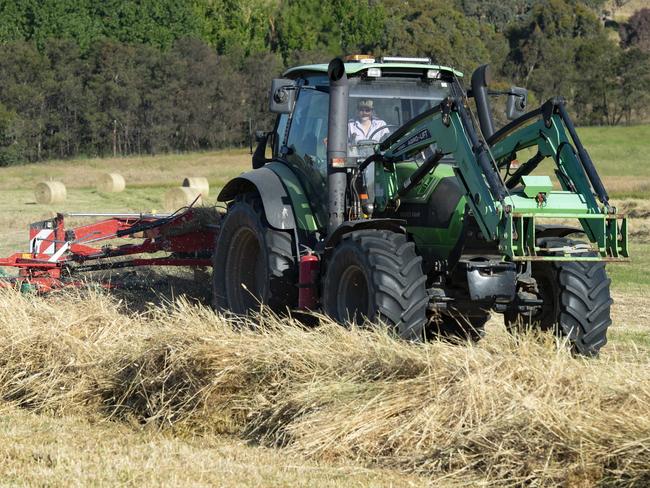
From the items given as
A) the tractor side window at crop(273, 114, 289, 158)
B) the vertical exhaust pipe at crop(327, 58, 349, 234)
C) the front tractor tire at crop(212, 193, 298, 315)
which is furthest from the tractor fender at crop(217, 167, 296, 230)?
the vertical exhaust pipe at crop(327, 58, 349, 234)

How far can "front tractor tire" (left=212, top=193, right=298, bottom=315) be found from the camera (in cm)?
925

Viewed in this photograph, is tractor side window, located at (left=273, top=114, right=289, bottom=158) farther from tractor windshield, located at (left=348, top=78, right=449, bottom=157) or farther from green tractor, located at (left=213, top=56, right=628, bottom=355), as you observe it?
tractor windshield, located at (left=348, top=78, right=449, bottom=157)

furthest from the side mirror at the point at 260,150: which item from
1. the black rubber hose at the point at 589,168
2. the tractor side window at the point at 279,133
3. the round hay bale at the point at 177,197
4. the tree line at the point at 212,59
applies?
the tree line at the point at 212,59

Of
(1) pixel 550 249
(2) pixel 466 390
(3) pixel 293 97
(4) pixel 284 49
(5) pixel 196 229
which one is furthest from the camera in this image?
(4) pixel 284 49

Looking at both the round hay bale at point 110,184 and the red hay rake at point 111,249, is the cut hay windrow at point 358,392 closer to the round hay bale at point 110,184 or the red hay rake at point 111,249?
the red hay rake at point 111,249

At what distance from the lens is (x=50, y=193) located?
30.7 m

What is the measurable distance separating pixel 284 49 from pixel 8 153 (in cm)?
2566

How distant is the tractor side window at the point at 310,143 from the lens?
930 centimetres

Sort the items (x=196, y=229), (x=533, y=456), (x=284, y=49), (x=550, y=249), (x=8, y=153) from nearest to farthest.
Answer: (x=533, y=456) < (x=550, y=249) < (x=196, y=229) < (x=8, y=153) < (x=284, y=49)

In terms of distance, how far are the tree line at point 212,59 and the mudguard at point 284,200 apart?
48.1m

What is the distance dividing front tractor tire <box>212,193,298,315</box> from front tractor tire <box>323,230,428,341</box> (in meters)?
0.95

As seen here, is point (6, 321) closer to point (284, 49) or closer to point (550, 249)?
point (550, 249)

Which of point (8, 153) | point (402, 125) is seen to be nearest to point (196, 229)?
point (402, 125)

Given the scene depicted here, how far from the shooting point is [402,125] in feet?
29.9
